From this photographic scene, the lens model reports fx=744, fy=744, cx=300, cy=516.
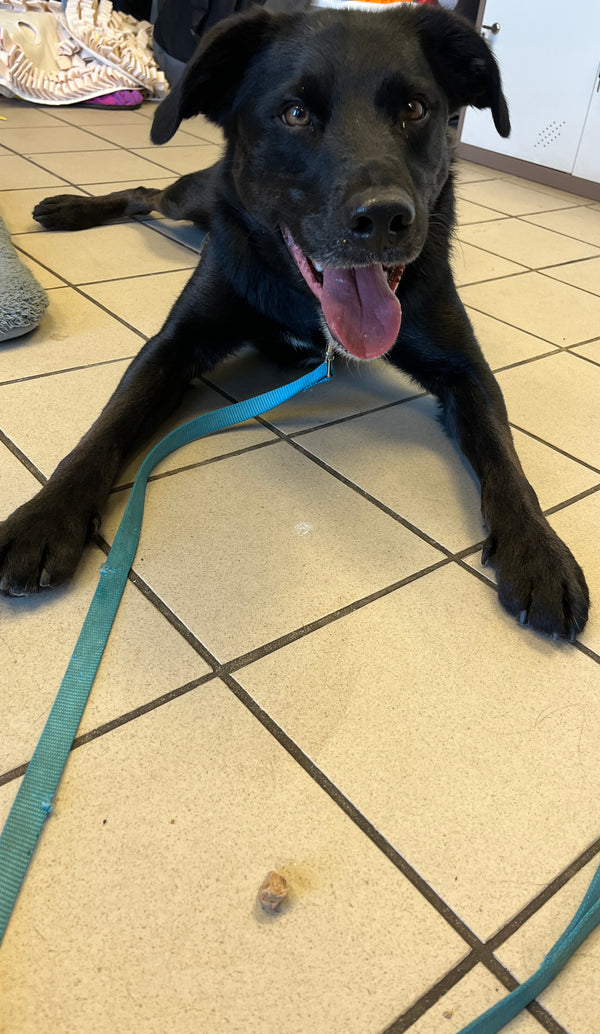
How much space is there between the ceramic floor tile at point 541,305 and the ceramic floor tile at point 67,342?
3.29 feet

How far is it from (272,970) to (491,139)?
155 inches

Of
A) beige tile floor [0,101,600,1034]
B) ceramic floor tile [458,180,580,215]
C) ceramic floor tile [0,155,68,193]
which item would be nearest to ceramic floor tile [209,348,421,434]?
beige tile floor [0,101,600,1034]

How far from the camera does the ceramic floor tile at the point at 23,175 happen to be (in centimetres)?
260

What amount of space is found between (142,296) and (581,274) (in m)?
1.45

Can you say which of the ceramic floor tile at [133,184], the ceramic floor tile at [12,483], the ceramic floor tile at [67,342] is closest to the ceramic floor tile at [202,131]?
the ceramic floor tile at [133,184]

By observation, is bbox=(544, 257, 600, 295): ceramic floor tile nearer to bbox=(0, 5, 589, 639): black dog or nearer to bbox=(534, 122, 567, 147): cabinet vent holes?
bbox=(0, 5, 589, 639): black dog

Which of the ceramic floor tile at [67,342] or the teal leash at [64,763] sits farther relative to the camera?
the ceramic floor tile at [67,342]

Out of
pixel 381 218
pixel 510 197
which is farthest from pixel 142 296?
pixel 510 197

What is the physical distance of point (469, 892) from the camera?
28.8 inches

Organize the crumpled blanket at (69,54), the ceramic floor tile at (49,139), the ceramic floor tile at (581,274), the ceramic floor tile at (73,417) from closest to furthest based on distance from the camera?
the ceramic floor tile at (73,417)
the ceramic floor tile at (581,274)
the ceramic floor tile at (49,139)
the crumpled blanket at (69,54)

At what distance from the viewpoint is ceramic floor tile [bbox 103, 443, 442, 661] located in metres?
1.03

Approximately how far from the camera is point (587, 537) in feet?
4.05

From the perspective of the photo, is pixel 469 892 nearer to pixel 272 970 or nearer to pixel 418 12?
pixel 272 970

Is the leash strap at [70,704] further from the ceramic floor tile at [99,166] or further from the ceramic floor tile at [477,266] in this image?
the ceramic floor tile at [99,166]
